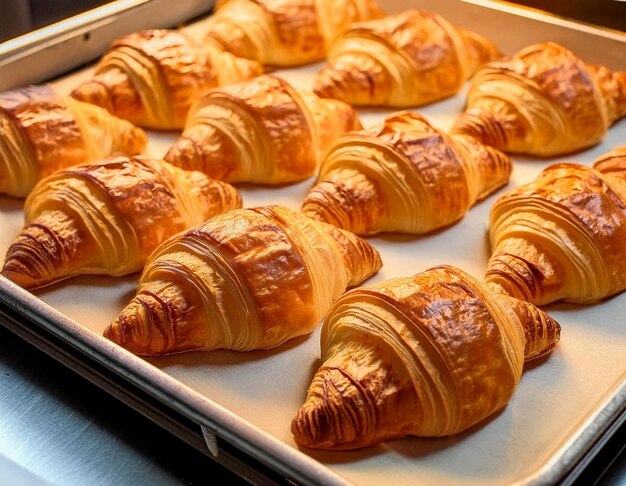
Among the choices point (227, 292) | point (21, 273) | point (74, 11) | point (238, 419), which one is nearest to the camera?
A: point (238, 419)

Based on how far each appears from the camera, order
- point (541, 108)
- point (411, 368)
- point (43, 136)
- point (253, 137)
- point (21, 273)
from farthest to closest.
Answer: point (541, 108) < point (253, 137) < point (43, 136) < point (21, 273) < point (411, 368)

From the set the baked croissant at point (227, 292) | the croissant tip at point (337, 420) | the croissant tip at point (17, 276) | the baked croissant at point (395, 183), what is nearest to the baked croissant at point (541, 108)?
the baked croissant at point (395, 183)

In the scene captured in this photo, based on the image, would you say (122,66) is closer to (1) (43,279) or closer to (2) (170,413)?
(1) (43,279)

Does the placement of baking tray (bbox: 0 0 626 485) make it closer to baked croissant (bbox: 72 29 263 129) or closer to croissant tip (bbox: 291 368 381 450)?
croissant tip (bbox: 291 368 381 450)

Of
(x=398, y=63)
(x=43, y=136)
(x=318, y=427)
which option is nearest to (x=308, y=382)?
(x=318, y=427)

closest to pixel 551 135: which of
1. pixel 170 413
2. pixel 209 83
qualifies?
pixel 209 83

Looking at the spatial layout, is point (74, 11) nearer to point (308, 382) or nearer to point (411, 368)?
point (308, 382)
